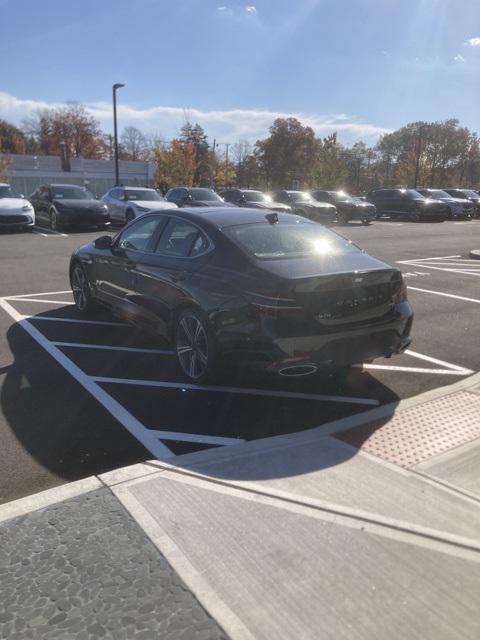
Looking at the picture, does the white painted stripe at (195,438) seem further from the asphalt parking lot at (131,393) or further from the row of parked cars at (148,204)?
the row of parked cars at (148,204)

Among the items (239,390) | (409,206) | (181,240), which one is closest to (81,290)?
(181,240)

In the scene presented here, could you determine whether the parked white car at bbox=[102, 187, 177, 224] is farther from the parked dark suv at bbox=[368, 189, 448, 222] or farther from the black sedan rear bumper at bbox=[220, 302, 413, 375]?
the parked dark suv at bbox=[368, 189, 448, 222]

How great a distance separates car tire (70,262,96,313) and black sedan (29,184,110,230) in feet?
40.6

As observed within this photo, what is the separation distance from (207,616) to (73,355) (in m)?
3.87

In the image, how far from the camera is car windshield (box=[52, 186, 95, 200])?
66.2 ft

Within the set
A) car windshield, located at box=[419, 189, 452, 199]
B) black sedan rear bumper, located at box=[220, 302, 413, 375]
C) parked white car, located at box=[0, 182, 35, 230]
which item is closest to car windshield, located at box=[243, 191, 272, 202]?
parked white car, located at box=[0, 182, 35, 230]

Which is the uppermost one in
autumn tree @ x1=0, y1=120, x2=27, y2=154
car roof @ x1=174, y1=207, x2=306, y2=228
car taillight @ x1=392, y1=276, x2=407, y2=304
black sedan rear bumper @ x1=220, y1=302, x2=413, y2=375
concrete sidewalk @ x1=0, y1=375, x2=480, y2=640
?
autumn tree @ x1=0, y1=120, x2=27, y2=154

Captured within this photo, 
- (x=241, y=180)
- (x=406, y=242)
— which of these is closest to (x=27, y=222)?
(x=406, y=242)

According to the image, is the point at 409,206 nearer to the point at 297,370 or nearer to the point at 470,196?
the point at 470,196

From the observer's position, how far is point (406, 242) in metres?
18.1

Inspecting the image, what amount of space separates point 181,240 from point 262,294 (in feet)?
4.95

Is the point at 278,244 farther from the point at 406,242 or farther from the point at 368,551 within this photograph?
the point at 406,242

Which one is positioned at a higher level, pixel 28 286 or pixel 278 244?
pixel 278 244

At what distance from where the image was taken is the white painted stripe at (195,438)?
3732 millimetres
